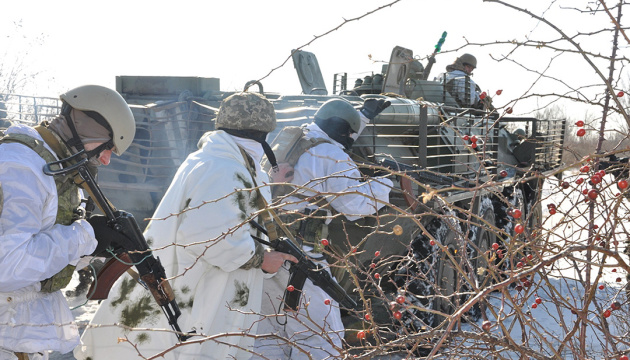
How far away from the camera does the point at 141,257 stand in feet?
11.6

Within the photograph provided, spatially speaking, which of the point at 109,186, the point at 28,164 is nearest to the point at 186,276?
the point at 28,164

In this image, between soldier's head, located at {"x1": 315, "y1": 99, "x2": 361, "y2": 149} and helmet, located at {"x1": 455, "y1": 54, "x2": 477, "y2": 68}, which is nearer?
soldier's head, located at {"x1": 315, "y1": 99, "x2": 361, "y2": 149}

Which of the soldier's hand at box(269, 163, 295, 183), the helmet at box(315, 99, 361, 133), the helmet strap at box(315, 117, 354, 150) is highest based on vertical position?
the helmet at box(315, 99, 361, 133)

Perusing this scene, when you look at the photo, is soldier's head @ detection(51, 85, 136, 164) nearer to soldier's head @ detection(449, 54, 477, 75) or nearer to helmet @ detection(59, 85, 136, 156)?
helmet @ detection(59, 85, 136, 156)

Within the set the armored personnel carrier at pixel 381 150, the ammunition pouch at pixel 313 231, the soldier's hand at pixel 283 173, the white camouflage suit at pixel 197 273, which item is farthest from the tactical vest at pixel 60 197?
the armored personnel carrier at pixel 381 150

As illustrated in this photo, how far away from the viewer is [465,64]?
10055mm

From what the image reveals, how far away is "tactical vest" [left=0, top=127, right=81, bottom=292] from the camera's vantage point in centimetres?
300

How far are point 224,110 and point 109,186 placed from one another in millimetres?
3998

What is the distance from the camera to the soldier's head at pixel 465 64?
9.98m

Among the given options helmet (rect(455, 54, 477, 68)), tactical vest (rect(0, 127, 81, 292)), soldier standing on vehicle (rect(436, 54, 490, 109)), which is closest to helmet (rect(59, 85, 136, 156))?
tactical vest (rect(0, 127, 81, 292))

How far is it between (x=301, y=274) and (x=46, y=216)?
176 cm

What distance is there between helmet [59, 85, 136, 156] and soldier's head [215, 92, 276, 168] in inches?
32.2

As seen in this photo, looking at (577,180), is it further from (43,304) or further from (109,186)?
(109,186)

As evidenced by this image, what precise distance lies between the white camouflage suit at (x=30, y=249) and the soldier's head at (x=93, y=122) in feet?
0.55
